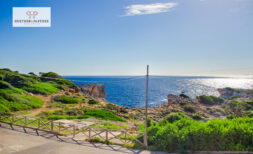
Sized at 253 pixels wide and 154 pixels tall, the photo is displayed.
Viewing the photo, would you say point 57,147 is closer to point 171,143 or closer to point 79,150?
point 79,150

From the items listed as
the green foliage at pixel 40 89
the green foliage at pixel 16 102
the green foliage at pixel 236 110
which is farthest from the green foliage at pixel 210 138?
the green foliage at pixel 40 89

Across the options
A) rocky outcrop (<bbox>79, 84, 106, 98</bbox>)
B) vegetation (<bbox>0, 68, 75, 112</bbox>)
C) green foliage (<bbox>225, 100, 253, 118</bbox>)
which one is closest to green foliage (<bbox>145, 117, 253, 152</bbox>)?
vegetation (<bbox>0, 68, 75, 112</bbox>)

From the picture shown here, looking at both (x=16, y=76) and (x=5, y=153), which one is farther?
(x=16, y=76)

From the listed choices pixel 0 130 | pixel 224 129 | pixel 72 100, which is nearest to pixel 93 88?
pixel 72 100

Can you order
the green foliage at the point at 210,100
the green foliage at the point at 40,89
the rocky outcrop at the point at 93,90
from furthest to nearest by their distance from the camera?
the rocky outcrop at the point at 93,90 < the green foliage at the point at 210,100 < the green foliage at the point at 40,89

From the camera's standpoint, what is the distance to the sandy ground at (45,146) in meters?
10.9

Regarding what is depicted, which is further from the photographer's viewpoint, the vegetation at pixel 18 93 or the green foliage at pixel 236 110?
the green foliage at pixel 236 110

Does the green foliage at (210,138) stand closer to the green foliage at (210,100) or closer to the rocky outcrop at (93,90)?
the rocky outcrop at (93,90)

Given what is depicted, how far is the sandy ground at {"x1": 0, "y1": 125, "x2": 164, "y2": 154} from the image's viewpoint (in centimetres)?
1088

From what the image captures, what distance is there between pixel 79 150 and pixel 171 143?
5848mm

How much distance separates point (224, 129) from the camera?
9867 mm

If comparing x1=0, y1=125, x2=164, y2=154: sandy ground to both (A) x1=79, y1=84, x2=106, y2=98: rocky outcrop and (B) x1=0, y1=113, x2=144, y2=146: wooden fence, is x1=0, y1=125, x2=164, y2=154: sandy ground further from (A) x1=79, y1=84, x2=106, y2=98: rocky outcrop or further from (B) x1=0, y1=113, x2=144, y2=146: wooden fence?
(A) x1=79, y1=84, x2=106, y2=98: rocky outcrop

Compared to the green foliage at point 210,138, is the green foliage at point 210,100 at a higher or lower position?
lower

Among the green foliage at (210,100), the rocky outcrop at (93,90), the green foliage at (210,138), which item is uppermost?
the green foliage at (210,138)
